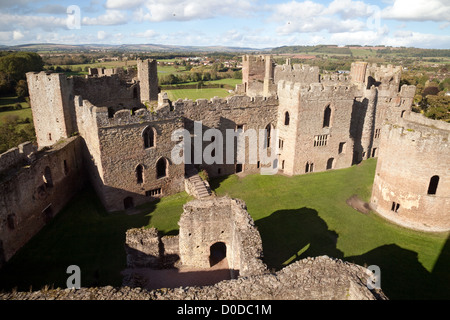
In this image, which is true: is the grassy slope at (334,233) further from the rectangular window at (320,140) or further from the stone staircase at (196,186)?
the rectangular window at (320,140)

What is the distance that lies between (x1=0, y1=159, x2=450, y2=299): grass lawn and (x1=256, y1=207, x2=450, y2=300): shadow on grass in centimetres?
5

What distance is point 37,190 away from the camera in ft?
61.7

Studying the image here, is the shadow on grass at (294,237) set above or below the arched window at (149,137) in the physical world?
below

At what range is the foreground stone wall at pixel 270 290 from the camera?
9.82 metres

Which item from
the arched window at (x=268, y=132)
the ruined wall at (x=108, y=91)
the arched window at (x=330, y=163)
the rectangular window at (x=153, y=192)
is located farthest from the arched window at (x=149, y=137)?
the arched window at (x=330, y=163)

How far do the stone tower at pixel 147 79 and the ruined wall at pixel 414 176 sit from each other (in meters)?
19.4

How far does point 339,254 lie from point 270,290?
29.5ft

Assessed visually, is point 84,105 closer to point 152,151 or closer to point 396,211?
point 152,151

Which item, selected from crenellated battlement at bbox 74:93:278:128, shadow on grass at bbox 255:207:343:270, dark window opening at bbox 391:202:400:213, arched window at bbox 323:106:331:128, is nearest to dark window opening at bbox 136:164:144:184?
crenellated battlement at bbox 74:93:278:128

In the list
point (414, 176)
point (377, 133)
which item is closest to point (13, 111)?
point (377, 133)

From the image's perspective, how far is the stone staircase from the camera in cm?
2252

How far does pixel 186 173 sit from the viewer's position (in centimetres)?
2455
